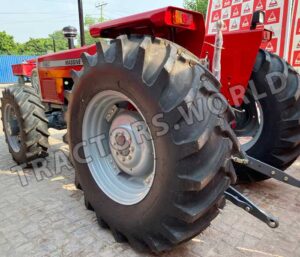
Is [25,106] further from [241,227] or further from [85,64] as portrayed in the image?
[241,227]

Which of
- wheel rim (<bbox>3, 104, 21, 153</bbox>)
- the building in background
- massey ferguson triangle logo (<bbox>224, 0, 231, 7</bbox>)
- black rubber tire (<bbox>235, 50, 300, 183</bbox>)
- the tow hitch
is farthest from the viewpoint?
massey ferguson triangle logo (<bbox>224, 0, 231, 7</bbox>)

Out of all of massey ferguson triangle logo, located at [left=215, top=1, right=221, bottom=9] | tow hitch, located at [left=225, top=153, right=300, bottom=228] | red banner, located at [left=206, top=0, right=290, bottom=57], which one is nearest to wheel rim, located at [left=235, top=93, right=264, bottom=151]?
tow hitch, located at [left=225, top=153, right=300, bottom=228]

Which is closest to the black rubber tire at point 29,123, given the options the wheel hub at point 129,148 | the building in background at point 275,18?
the wheel hub at point 129,148

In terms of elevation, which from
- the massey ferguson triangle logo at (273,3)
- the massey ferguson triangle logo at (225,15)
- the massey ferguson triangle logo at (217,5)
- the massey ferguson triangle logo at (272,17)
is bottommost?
the massey ferguson triangle logo at (272,17)

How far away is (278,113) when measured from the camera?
272 cm

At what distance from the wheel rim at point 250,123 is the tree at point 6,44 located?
41.8 meters

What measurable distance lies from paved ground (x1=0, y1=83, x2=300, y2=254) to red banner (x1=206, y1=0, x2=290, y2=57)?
2.74 m

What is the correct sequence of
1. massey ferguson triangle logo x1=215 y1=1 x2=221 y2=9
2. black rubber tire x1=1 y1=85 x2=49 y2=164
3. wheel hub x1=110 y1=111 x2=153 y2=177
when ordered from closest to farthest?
wheel hub x1=110 y1=111 x2=153 y2=177
black rubber tire x1=1 y1=85 x2=49 y2=164
massey ferguson triangle logo x1=215 y1=1 x2=221 y2=9

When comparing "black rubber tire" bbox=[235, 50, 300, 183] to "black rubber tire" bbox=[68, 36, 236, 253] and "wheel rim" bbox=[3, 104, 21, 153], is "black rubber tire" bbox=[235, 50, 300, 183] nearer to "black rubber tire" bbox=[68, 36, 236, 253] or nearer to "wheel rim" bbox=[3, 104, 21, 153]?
"black rubber tire" bbox=[68, 36, 236, 253]

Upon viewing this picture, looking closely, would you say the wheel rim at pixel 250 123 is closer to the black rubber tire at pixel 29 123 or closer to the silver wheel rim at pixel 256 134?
the silver wheel rim at pixel 256 134

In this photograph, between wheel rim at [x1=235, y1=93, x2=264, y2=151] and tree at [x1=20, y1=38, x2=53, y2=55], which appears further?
tree at [x1=20, y1=38, x2=53, y2=55]

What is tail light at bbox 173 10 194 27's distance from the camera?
185 centimetres

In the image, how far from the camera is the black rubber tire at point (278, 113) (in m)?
2.71

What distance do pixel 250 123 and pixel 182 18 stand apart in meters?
1.59
